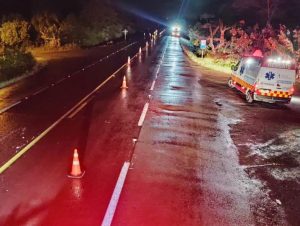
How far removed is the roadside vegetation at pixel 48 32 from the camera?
23766 millimetres

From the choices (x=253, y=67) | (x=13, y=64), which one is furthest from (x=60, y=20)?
(x=253, y=67)

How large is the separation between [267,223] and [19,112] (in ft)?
33.1

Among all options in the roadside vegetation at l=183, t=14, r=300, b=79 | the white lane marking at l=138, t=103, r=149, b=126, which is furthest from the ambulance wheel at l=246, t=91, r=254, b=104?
the roadside vegetation at l=183, t=14, r=300, b=79

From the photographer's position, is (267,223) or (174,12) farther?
(174,12)

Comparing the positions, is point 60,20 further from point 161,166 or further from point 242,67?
point 161,166

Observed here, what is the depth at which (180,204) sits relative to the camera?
6984mm

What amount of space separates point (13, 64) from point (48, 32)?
24539mm

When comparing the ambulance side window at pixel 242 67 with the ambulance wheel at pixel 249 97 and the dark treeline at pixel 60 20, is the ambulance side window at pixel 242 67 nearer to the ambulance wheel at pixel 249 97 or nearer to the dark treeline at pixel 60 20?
the ambulance wheel at pixel 249 97

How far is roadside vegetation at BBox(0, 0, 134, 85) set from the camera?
2377 cm

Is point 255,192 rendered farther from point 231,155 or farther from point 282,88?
point 282,88

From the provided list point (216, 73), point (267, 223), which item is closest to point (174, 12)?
point (216, 73)

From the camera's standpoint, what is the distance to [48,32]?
149 feet

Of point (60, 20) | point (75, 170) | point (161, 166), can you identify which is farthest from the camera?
point (60, 20)

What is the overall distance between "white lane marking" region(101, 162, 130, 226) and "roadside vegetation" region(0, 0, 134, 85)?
47.1ft
